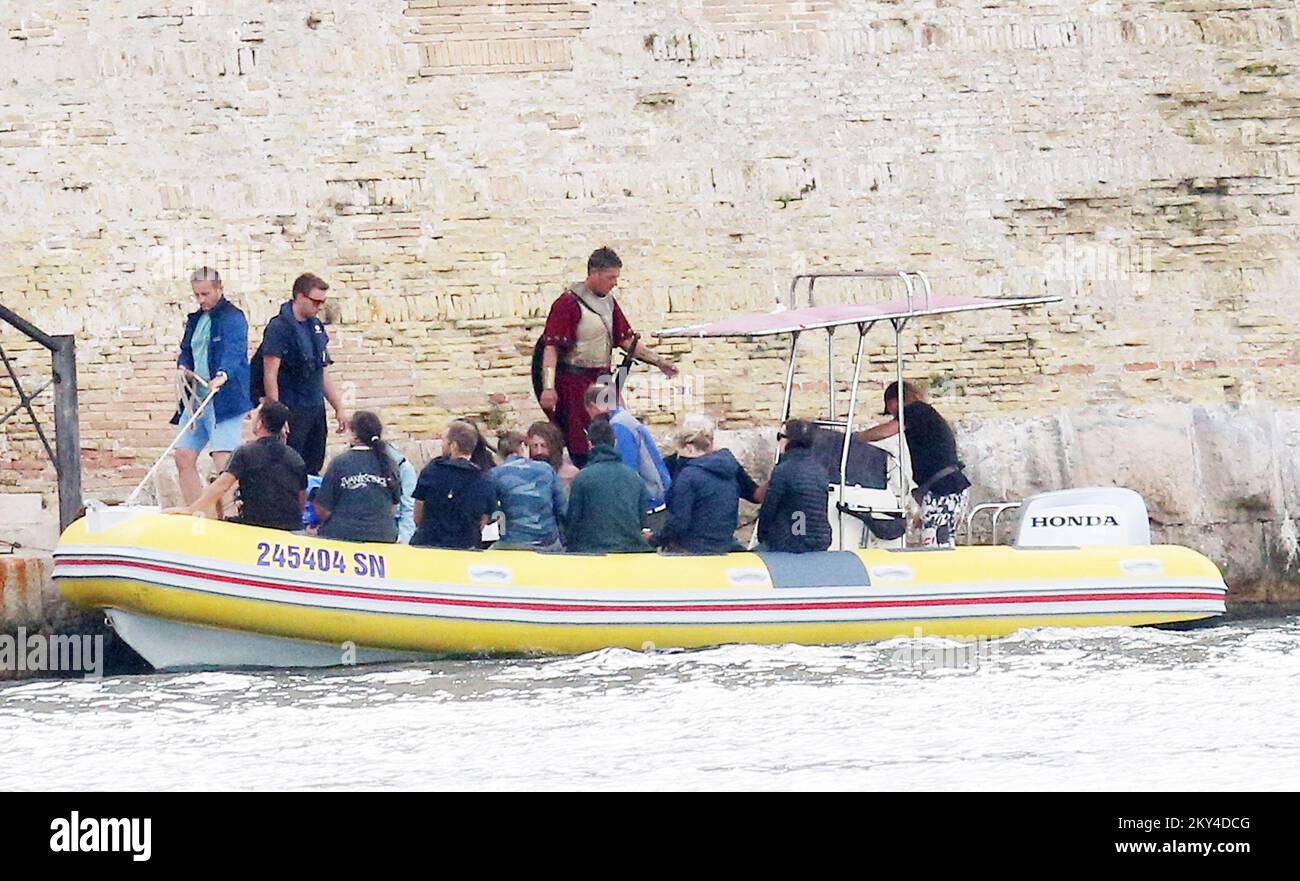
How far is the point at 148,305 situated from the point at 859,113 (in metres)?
4.42

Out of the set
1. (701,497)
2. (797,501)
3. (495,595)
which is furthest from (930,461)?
(495,595)

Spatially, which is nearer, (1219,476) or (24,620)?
(24,620)

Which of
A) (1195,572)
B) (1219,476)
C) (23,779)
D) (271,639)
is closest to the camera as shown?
(23,779)

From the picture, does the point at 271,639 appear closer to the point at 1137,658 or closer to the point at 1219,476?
the point at 1137,658

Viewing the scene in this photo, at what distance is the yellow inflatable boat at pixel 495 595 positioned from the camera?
10.9 metres

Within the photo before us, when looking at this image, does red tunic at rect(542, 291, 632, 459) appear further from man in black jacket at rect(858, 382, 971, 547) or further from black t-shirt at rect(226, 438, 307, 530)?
black t-shirt at rect(226, 438, 307, 530)

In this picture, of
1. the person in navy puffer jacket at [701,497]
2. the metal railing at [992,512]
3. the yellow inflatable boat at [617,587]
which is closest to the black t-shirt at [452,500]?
the yellow inflatable boat at [617,587]

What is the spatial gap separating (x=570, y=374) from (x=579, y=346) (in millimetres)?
155

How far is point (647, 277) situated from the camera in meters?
14.7

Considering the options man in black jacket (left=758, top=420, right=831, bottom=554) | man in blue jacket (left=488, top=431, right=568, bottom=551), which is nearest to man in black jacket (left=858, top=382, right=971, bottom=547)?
man in black jacket (left=758, top=420, right=831, bottom=554)

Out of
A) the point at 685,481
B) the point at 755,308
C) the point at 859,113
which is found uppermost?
the point at 859,113

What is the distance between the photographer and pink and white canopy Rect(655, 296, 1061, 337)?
11.9 meters

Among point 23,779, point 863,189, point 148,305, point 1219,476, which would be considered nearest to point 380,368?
point 148,305

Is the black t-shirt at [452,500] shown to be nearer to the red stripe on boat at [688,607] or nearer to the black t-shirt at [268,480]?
the red stripe on boat at [688,607]
